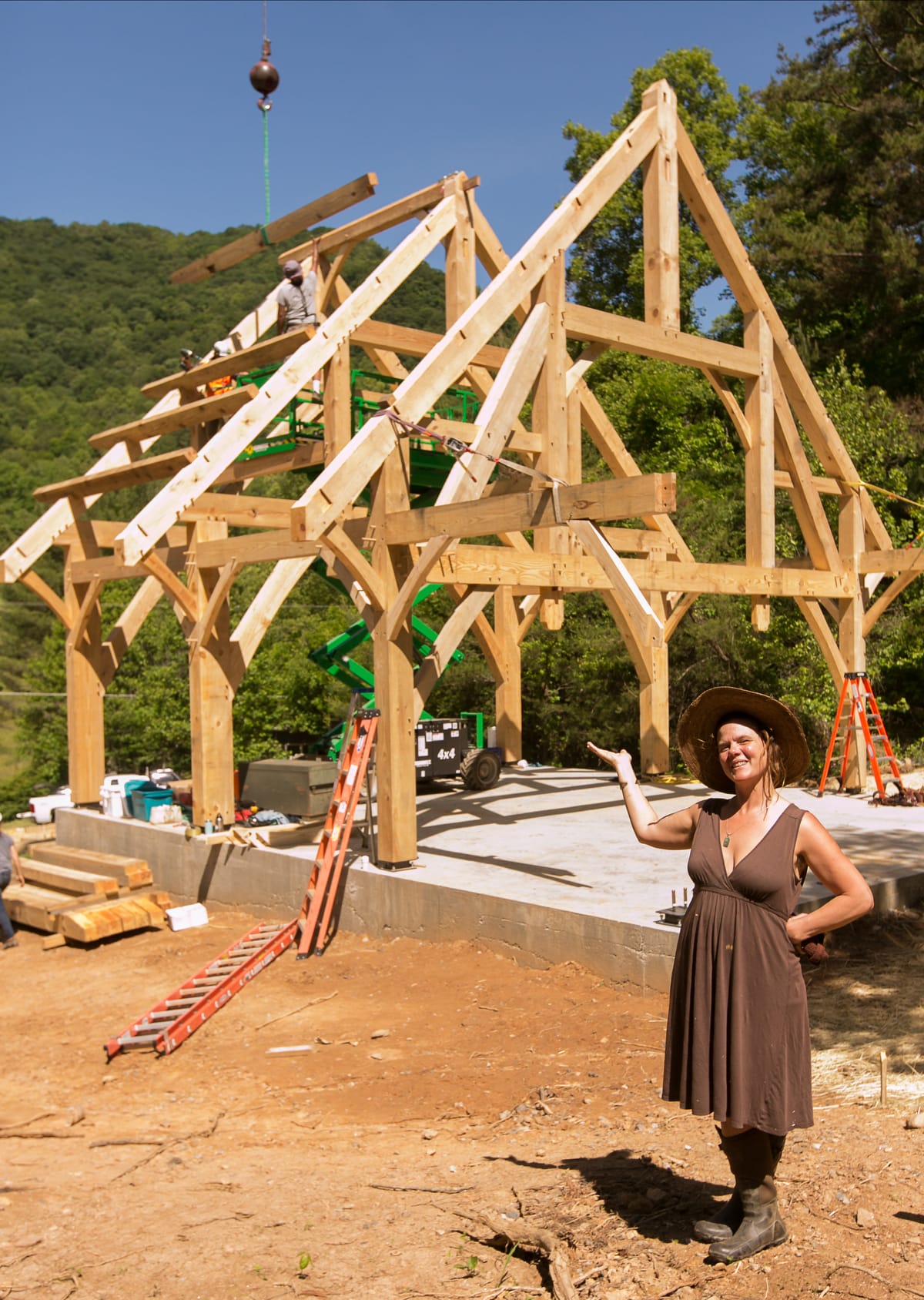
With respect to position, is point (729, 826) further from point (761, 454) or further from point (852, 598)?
point (852, 598)

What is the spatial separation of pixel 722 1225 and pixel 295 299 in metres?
10.7

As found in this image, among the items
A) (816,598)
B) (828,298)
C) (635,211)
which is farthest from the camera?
(635,211)

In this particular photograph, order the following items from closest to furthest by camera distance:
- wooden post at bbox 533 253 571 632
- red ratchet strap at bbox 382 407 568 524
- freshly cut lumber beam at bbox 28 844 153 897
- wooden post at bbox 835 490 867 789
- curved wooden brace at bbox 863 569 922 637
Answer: red ratchet strap at bbox 382 407 568 524
wooden post at bbox 533 253 571 632
freshly cut lumber beam at bbox 28 844 153 897
curved wooden brace at bbox 863 569 922 637
wooden post at bbox 835 490 867 789

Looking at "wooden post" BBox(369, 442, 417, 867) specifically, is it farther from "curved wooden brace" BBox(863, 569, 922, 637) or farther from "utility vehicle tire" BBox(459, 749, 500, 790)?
"curved wooden brace" BBox(863, 569, 922, 637)

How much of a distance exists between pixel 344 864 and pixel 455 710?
13094mm

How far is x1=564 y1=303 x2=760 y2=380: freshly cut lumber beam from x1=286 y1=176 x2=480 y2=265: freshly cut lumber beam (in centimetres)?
197

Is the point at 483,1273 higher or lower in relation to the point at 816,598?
lower

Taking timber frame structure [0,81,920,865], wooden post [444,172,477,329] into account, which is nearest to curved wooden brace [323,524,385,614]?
timber frame structure [0,81,920,865]

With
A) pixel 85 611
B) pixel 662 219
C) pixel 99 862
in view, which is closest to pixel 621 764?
pixel 662 219

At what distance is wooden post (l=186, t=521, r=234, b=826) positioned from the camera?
12.3 meters

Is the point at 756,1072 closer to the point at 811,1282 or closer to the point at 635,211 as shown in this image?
the point at 811,1282

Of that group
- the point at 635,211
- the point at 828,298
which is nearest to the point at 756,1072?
the point at 828,298

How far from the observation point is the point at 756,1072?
344 centimetres

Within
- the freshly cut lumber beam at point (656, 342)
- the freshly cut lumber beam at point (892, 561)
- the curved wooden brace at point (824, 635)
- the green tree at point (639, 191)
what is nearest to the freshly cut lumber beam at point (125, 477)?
the freshly cut lumber beam at point (656, 342)
